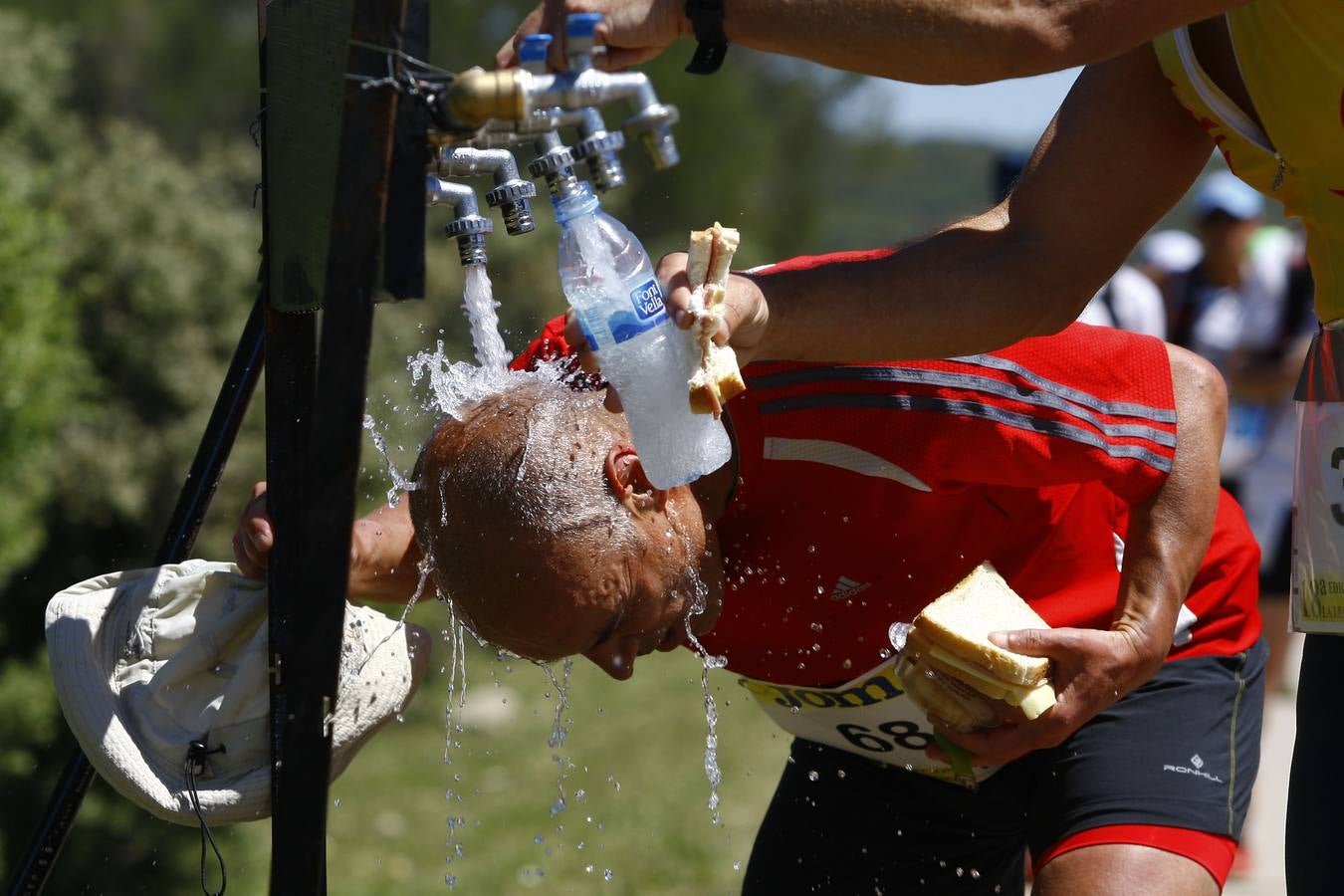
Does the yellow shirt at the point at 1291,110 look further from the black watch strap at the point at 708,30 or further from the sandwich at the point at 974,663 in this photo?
the black watch strap at the point at 708,30

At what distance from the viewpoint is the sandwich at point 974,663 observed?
1.92 metres

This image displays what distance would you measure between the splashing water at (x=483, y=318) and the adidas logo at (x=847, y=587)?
0.62 metres

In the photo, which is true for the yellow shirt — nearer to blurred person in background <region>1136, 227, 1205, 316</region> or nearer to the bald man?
the bald man

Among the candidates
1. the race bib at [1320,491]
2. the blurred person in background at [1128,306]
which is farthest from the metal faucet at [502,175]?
the blurred person in background at [1128,306]

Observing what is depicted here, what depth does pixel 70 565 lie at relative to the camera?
4.41m

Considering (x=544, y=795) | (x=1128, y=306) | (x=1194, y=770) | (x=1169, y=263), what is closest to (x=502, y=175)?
(x=1194, y=770)

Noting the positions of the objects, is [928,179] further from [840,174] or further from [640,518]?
[640,518]

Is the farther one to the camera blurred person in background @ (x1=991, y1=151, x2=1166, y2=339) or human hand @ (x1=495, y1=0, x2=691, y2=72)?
blurred person in background @ (x1=991, y1=151, x2=1166, y2=339)

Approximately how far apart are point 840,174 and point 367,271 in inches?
392

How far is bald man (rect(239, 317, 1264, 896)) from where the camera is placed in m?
1.97

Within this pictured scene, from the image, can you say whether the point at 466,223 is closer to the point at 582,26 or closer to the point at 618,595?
the point at 582,26

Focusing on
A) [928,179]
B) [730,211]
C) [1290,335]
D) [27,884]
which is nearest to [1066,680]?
[27,884]

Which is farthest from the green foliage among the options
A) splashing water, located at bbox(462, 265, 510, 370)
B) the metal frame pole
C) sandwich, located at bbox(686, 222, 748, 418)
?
sandwich, located at bbox(686, 222, 748, 418)

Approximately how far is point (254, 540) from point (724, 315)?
0.92 meters
